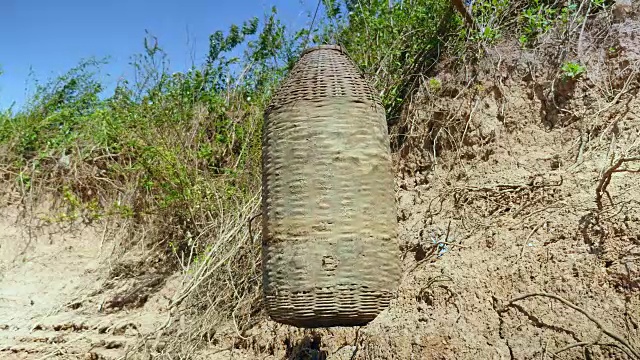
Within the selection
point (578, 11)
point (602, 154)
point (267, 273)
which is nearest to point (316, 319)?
point (267, 273)

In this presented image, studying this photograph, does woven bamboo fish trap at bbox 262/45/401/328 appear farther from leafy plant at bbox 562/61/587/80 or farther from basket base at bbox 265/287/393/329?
leafy plant at bbox 562/61/587/80

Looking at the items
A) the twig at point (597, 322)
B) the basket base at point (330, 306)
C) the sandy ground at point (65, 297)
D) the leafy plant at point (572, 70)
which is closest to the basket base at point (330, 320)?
the basket base at point (330, 306)

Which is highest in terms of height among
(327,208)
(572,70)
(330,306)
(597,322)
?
(572,70)

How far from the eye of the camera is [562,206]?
3521 millimetres

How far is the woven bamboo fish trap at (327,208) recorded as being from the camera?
2.72 m

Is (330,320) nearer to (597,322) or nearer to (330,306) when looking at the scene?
(330,306)

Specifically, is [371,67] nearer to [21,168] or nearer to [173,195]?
[173,195]

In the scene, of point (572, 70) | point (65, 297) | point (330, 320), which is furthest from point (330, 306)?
point (65, 297)

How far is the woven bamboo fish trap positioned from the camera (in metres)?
2.72

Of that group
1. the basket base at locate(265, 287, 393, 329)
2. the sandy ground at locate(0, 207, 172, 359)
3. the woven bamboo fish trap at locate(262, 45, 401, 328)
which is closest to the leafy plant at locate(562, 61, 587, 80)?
the woven bamboo fish trap at locate(262, 45, 401, 328)

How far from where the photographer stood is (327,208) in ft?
9.04

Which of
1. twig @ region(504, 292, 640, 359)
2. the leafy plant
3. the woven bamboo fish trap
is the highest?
the leafy plant

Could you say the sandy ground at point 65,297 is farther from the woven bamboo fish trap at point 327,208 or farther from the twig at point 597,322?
the twig at point 597,322

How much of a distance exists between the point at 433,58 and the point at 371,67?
52 cm
